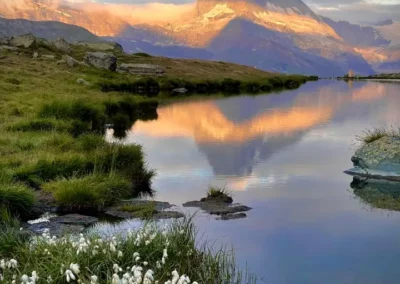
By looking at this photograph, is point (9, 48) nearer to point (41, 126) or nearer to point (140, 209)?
point (41, 126)

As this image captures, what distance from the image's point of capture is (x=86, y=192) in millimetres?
20359

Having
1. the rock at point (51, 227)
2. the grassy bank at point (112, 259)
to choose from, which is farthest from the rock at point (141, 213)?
the grassy bank at point (112, 259)

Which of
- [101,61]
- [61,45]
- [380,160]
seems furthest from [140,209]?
[61,45]

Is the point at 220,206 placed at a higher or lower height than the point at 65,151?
lower

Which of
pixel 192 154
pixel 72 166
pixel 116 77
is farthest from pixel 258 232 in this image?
pixel 116 77

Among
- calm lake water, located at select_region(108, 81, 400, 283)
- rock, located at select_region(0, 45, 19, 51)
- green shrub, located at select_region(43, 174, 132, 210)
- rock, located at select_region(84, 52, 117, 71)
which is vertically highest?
rock, located at select_region(0, 45, 19, 51)

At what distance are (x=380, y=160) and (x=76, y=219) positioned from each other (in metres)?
14.6

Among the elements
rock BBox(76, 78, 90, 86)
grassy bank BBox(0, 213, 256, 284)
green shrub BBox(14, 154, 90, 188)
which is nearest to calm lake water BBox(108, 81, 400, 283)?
grassy bank BBox(0, 213, 256, 284)

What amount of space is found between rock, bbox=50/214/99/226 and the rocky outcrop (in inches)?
539

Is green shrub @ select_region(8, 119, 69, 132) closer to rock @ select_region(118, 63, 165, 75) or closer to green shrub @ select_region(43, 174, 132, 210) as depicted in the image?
green shrub @ select_region(43, 174, 132, 210)

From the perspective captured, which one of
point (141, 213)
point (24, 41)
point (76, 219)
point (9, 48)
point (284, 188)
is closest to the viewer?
point (76, 219)

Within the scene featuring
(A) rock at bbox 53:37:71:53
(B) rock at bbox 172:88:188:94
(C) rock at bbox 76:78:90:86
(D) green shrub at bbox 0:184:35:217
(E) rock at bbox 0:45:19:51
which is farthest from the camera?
(A) rock at bbox 53:37:71:53

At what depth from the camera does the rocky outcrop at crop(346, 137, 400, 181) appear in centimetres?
2686

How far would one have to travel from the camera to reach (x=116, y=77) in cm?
9031
